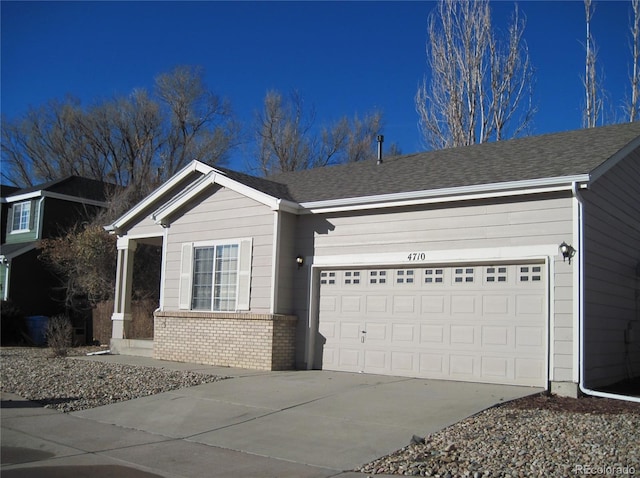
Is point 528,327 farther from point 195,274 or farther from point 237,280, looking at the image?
point 195,274

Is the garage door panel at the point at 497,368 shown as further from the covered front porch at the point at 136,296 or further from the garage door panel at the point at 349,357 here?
the covered front porch at the point at 136,296

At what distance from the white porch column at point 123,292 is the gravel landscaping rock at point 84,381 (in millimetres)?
2907

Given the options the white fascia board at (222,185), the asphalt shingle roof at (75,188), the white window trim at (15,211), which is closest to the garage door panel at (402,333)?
the white fascia board at (222,185)

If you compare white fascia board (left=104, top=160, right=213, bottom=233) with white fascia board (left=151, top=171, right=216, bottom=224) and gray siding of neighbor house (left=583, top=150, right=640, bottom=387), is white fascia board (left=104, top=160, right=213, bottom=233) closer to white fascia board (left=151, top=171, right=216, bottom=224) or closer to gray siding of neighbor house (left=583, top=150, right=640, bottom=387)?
white fascia board (left=151, top=171, right=216, bottom=224)

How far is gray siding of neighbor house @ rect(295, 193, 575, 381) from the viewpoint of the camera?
1020 centimetres

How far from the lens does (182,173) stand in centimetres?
1596

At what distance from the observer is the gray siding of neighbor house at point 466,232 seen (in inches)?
402

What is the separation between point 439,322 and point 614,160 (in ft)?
14.2

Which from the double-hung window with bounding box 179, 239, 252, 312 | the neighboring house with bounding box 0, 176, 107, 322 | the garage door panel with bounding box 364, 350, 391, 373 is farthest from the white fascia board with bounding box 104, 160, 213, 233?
the neighboring house with bounding box 0, 176, 107, 322

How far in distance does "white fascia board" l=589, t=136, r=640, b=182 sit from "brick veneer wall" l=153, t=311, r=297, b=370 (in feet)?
21.8

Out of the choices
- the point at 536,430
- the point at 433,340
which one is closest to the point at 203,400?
the point at 433,340

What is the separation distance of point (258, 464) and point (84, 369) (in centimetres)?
817

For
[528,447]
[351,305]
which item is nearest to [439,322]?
[351,305]

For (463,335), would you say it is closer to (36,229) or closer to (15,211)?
(36,229)
